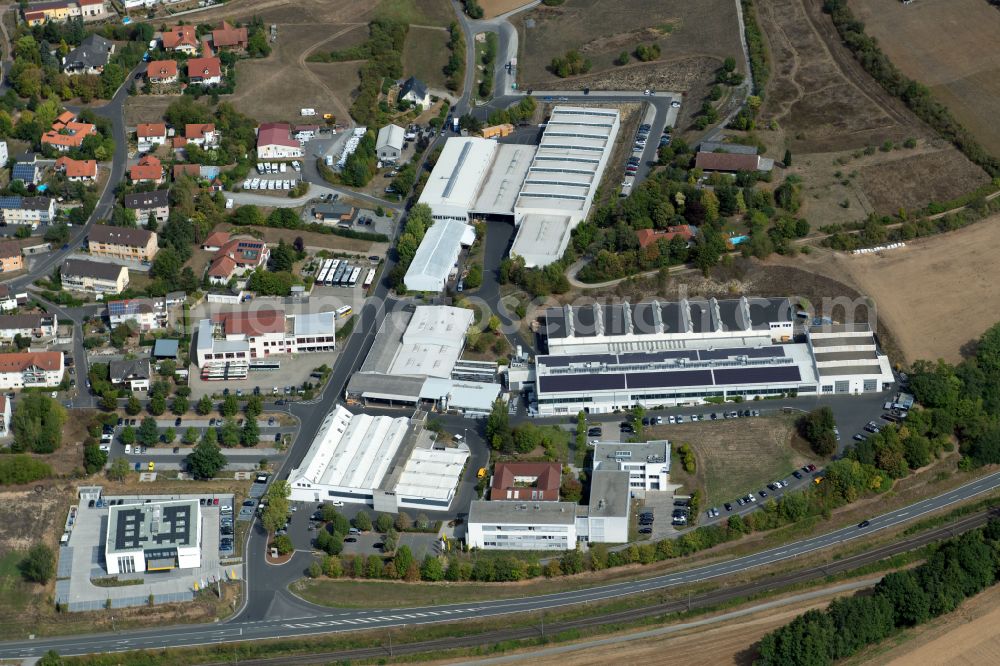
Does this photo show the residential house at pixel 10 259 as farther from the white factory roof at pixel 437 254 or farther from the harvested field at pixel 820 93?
the harvested field at pixel 820 93

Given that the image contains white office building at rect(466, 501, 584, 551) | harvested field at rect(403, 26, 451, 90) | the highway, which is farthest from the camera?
harvested field at rect(403, 26, 451, 90)

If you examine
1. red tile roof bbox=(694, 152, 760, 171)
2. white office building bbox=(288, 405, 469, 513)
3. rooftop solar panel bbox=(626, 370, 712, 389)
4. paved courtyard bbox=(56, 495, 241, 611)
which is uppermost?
red tile roof bbox=(694, 152, 760, 171)

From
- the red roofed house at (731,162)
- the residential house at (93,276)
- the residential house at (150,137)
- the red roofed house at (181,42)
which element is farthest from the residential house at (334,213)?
the red roofed house at (181,42)

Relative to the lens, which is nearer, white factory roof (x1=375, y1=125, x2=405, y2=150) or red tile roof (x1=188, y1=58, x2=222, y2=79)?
white factory roof (x1=375, y1=125, x2=405, y2=150)

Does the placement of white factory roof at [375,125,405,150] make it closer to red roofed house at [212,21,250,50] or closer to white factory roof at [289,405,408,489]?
red roofed house at [212,21,250,50]

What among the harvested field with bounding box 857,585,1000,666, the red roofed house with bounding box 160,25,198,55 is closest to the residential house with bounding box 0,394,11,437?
the red roofed house with bounding box 160,25,198,55

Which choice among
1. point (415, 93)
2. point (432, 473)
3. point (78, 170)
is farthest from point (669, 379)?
point (78, 170)
